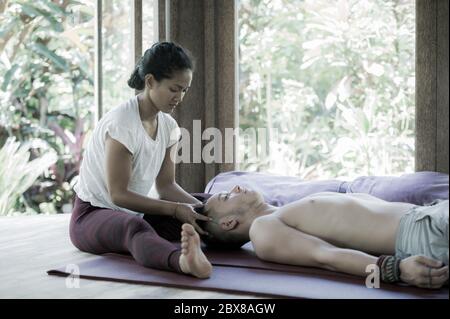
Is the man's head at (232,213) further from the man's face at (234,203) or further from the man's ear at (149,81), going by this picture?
the man's ear at (149,81)

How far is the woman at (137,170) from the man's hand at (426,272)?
964 mm

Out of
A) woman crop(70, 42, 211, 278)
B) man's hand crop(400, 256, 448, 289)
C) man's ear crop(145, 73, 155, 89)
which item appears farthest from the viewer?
man's ear crop(145, 73, 155, 89)

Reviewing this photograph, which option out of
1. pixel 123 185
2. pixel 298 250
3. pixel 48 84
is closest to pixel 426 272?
pixel 298 250

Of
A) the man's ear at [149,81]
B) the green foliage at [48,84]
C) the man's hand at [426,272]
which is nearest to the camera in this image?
the man's hand at [426,272]

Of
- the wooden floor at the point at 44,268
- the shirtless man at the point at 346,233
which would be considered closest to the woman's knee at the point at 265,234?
the shirtless man at the point at 346,233

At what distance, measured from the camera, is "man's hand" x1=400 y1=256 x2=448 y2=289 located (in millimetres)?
2121

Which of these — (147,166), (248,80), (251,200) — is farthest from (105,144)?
(248,80)

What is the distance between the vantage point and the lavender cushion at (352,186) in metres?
3.30

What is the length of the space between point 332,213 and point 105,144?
113 cm

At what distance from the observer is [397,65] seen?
4.43 metres

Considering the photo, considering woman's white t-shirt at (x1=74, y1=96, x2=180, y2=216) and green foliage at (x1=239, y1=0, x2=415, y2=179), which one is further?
green foliage at (x1=239, y1=0, x2=415, y2=179)

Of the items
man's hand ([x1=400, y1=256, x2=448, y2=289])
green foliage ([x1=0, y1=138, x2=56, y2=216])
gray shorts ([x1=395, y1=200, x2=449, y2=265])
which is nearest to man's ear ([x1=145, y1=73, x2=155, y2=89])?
gray shorts ([x1=395, y1=200, x2=449, y2=265])

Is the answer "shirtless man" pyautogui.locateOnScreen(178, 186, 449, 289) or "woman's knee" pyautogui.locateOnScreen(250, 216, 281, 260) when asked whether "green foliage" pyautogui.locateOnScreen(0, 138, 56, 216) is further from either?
"woman's knee" pyautogui.locateOnScreen(250, 216, 281, 260)
